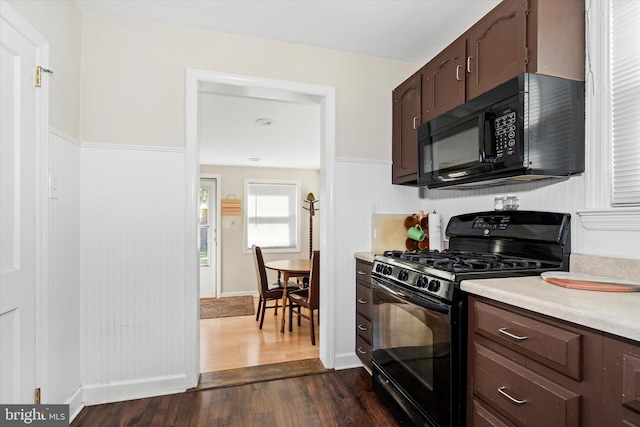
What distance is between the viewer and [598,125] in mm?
1404

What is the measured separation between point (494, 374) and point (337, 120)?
190 cm

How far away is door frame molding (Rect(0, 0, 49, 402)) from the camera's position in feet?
5.05

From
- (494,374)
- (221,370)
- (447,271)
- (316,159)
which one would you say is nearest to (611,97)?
(447,271)

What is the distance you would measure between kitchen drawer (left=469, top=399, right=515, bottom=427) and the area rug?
3.54 meters

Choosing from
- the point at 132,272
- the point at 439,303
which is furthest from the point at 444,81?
the point at 132,272

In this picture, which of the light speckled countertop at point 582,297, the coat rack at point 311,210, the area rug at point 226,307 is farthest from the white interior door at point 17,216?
the coat rack at point 311,210

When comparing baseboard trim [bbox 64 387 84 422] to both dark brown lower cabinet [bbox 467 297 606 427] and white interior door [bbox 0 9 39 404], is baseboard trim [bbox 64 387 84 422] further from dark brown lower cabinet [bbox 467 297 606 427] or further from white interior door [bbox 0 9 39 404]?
dark brown lower cabinet [bbox 467 297 606 427]

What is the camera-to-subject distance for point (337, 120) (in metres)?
2.47

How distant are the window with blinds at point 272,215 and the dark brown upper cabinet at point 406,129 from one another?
4.00 meters

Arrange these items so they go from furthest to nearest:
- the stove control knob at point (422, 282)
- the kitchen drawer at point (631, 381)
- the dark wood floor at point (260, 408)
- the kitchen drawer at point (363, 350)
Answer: the kitchen drawer at point (363, 350) → the dark wood floor at point (260, 408) → the stove control knob at point (422, 282) → the kitchen drawer at point (631, 381)

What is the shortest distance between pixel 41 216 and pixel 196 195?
2.64ft

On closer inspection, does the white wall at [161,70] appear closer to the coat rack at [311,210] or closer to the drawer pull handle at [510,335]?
the drawer pull handle at [510,335]

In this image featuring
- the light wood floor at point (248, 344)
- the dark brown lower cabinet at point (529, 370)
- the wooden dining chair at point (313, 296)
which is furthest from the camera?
the wooden dining chair at point (313, 296)

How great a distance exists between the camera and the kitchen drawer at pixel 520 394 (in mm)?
947
